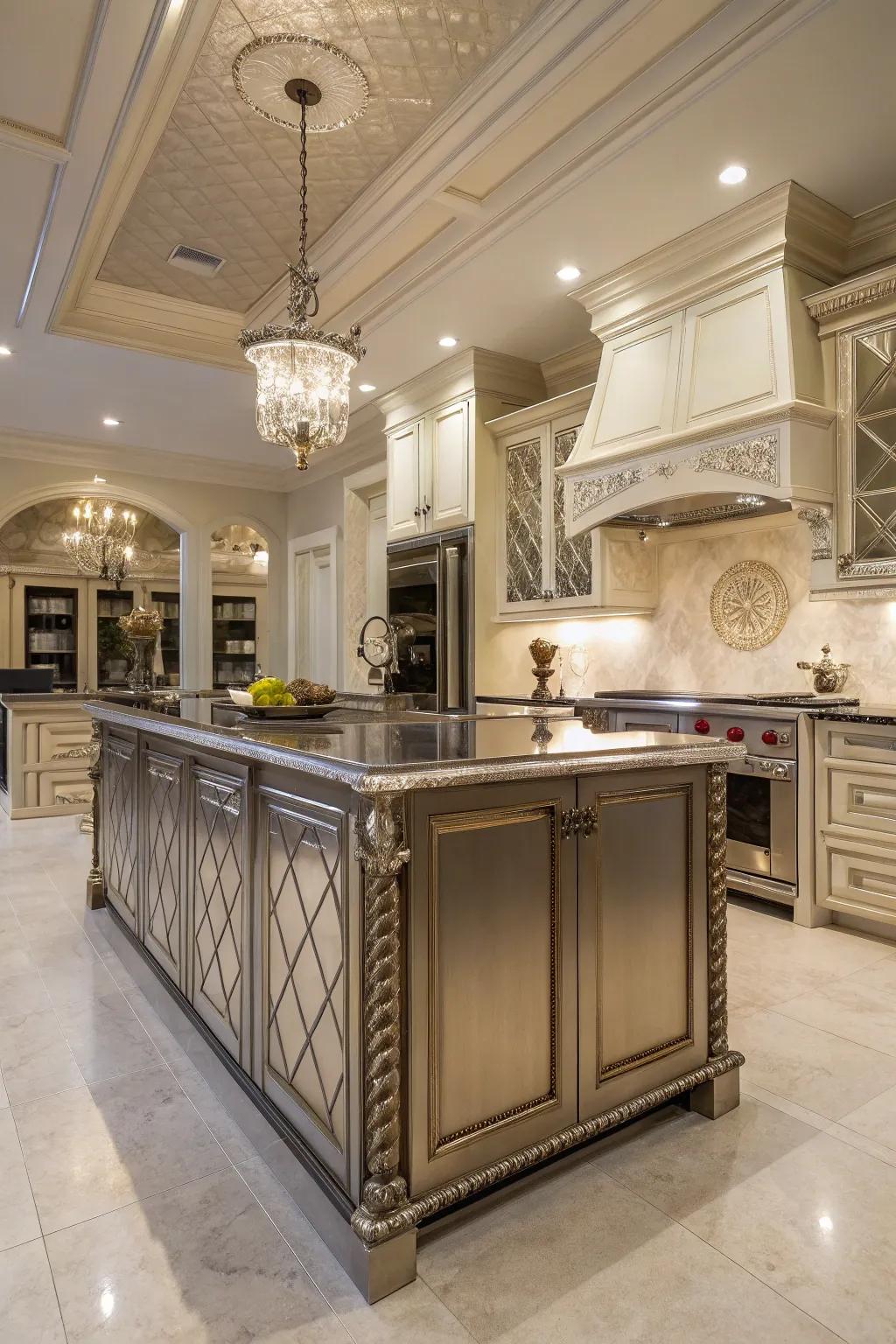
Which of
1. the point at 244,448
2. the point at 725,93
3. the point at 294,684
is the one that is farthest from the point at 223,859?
the point at 244,448

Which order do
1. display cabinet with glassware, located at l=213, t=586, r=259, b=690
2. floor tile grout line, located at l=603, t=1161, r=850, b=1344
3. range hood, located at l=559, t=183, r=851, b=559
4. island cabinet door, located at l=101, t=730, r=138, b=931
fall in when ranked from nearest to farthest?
floor tile grout line, located at l=603, t=1161, r=850, b=1344 → island cabinet door, located at l=101, t=730, r=138, b=931 → range hood, located at l=559, t=183, r=851, b=559 → display cabinet with glassware, located at l=213, t=586, r=259, b=690

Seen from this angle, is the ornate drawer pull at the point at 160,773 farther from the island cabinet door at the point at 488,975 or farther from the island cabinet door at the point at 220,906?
the island cabinet door at the point at 488,975

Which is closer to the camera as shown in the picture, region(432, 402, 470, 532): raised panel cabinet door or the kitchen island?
the kitchen island

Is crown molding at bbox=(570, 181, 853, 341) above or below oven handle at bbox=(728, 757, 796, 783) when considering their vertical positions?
above

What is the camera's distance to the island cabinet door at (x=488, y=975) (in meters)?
1.44

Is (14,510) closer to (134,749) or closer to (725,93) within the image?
(134,749)

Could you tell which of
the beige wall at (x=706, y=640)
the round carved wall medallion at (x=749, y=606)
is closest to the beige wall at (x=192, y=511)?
the beige wall at (x=706, y=640)

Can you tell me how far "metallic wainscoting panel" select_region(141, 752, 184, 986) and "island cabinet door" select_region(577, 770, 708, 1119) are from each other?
50.8 inches

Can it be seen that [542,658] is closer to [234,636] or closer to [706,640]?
[706,640]

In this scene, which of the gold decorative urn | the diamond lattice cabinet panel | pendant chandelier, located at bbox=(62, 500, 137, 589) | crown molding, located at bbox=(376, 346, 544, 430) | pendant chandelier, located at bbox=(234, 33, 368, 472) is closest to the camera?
the gold decorative urn

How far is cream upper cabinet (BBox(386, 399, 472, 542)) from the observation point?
192 inches

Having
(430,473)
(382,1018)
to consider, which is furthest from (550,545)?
(382,1018)

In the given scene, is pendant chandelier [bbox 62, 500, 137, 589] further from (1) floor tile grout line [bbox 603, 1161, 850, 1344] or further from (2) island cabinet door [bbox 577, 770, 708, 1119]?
(1) floor tile grout line [bbox 603, 1161, 850, 1344]

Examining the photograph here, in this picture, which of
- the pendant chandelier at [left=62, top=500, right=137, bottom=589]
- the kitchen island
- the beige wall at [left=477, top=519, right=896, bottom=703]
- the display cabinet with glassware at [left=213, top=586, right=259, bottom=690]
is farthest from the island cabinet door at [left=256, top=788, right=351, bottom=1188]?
the display cabinet with glassware at [left=213, top=586, right=259, bottom=690]
